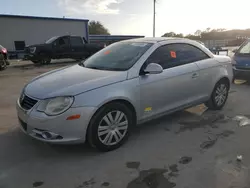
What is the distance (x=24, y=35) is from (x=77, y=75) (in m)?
28.6

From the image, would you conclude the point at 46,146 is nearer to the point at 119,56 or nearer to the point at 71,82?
the point at 71,82

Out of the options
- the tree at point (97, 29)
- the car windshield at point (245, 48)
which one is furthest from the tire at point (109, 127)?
the tree at point (97, 29)

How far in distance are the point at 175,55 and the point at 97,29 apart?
6065cm

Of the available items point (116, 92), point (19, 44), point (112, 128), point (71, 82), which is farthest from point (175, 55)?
point (19, 44)

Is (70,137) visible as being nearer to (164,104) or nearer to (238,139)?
(164,104)

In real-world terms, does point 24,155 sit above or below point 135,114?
below

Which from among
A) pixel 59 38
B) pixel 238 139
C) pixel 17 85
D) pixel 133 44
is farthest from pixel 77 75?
pixel 59 38

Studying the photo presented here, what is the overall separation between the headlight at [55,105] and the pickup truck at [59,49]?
13.3 meters

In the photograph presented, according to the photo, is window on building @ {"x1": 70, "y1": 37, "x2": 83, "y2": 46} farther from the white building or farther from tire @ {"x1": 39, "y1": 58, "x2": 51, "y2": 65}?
the white building

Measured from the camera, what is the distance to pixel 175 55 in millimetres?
4438

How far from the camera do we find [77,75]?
12.4 ft

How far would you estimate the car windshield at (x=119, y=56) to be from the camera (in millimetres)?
3949

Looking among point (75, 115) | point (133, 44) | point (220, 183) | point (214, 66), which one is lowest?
point (220, 183)

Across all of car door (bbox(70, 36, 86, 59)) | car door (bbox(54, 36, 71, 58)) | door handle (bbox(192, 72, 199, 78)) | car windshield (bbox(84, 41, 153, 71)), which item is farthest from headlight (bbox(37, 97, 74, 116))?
car door (bbox(70, 36, 86, 59))
